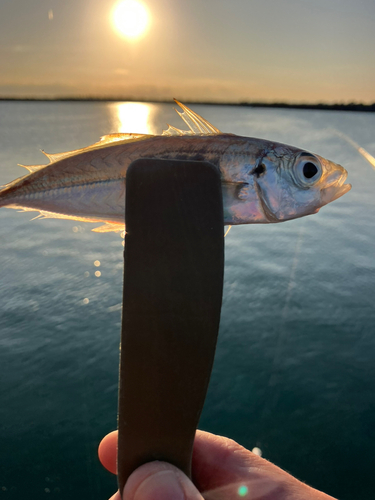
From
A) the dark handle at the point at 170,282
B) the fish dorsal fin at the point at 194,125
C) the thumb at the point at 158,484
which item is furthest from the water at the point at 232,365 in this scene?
the fish dorsal fin at the point at 194,125

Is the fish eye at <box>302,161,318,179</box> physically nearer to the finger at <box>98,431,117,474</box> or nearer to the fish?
the fish

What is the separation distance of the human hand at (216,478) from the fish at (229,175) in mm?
919

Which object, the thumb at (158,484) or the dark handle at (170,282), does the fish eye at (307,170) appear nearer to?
the dark handle at (170,282)

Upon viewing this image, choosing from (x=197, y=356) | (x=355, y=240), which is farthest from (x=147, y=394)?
(x=355, y=240)

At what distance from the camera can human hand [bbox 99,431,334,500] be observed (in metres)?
1.24

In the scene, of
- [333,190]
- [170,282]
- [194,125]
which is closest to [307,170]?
[333,190]

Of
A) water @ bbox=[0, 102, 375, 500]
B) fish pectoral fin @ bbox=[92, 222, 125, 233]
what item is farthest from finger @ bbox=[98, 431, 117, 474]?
water @ bbox=[0, 102, 375, 500]

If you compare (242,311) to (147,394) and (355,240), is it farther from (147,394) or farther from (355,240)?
(147,394)

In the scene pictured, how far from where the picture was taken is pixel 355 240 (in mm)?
10195

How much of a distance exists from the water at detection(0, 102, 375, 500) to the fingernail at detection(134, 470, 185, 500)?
4086mm

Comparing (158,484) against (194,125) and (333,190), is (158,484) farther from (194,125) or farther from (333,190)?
(194,125)

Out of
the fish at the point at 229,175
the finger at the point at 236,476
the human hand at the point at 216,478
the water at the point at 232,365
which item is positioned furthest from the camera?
the water at the point at 232,365

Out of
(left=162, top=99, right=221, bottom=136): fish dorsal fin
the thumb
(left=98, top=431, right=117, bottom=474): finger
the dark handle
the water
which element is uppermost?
(left=162, top=99, right=221, bottom=136): fish dorsal fin

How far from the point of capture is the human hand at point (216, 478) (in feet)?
4.08
